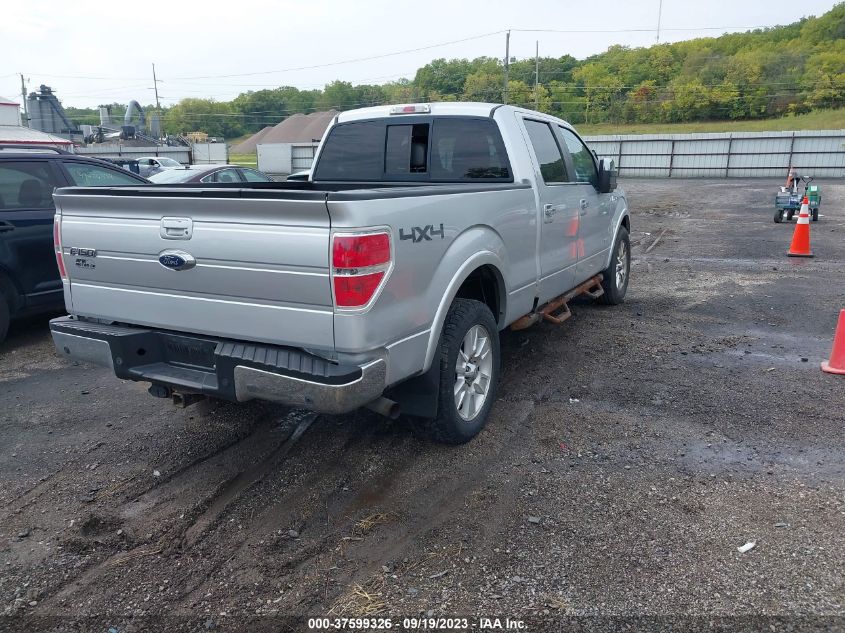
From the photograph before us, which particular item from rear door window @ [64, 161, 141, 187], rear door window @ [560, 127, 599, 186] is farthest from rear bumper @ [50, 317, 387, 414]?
rear door window @ [64, 161, 141, 187]

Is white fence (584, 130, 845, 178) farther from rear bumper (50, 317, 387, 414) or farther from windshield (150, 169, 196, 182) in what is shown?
rear bumper (50, 317, 387, 414)

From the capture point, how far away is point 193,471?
397 centimetres

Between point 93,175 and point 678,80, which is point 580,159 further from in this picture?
point 678,80

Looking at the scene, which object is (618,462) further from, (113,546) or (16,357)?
(16,357)

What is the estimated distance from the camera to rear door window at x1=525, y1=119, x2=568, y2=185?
5270mm

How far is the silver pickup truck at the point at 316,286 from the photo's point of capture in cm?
308

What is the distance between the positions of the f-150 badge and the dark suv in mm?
4768

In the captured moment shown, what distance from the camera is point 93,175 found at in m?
7.49

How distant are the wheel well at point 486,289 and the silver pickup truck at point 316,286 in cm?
1

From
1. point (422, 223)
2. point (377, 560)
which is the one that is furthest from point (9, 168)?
point (377, 560)

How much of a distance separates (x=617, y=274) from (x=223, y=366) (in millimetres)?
5489

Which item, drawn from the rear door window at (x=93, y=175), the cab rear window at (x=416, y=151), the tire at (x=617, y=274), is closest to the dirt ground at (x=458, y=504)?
the tire at (x=617, y=274)

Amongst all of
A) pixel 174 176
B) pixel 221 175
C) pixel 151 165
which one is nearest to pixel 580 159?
pixel 221 175

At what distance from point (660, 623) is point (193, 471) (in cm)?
269
